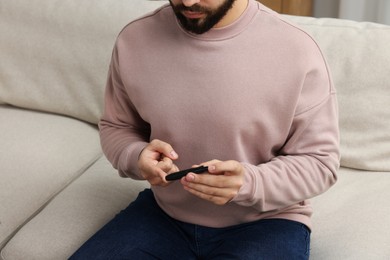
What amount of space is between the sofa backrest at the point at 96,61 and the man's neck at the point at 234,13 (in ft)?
1.45

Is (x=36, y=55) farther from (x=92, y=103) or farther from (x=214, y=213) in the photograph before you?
(x=214, y=213)

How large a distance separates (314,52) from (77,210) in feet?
2.31

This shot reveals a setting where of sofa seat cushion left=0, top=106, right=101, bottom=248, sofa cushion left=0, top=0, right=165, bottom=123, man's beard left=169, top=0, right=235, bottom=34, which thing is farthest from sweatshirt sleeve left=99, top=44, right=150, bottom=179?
sofa cushion left=0, top=0, right=165, bottom=123

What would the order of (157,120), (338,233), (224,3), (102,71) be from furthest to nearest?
(102,71), (338,233), (157,120), (224,3)

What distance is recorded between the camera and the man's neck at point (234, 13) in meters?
1.14

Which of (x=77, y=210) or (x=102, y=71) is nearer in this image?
(x=77, y=210)

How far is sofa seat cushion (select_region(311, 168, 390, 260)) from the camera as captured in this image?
4.12ft

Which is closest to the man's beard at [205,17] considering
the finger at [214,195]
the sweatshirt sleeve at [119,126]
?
the sweatshirt sleeve at [119,126]

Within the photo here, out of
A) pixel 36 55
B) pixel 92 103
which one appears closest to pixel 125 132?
pixel 92 103

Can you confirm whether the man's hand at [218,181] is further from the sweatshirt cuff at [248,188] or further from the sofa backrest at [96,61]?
the sofa backrest at [96,61]

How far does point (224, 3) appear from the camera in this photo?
1103mm

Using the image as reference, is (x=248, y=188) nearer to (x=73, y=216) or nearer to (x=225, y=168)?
(x=225, y=168)

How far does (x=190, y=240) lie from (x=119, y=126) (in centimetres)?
32

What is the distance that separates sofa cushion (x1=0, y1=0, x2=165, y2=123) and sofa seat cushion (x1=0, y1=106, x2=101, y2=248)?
0.19 feet
